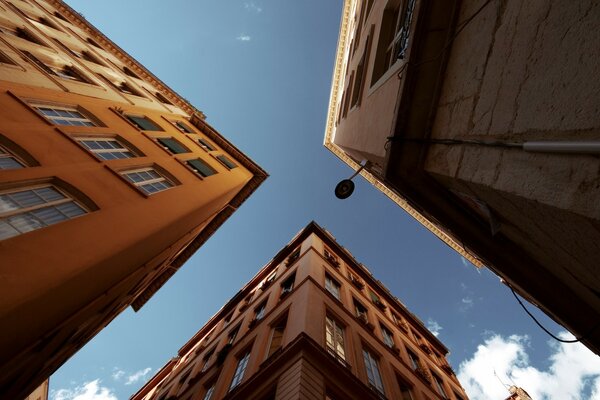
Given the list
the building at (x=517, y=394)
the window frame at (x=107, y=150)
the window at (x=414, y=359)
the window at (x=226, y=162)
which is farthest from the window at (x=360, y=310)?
the building at (x=517, y=394)

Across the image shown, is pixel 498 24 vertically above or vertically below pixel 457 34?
below

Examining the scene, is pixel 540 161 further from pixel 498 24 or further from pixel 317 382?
pixel 317 382

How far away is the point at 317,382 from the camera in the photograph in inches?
398

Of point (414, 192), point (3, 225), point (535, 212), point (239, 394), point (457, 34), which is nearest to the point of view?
point (535, 212)

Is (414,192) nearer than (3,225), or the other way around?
(414,192)

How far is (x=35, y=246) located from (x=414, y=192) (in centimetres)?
740

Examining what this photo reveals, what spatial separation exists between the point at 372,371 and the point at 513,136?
13412mm

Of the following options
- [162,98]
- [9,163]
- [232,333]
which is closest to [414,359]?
[232,333]

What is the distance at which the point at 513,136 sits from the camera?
3.10 meters

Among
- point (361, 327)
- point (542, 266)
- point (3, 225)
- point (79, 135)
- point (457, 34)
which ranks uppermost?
point (361, 327)

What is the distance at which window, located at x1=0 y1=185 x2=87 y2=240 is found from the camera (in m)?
7.30

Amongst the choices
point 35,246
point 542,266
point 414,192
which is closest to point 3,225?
point 35,246

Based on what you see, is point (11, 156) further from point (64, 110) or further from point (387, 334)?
point (387, 334)

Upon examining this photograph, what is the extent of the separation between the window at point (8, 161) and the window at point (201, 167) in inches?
403
